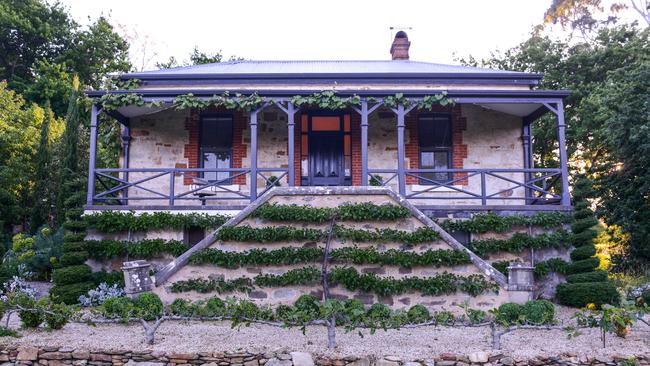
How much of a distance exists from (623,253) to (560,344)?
9663 millimetres

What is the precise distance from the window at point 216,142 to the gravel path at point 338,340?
5.53 metres

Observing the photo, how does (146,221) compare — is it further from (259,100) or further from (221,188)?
(259,100)

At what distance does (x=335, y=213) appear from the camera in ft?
29.7

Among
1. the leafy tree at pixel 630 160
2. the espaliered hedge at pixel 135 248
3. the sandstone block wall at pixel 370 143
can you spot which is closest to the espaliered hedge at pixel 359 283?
the espaliered hedge at pixel 135 248

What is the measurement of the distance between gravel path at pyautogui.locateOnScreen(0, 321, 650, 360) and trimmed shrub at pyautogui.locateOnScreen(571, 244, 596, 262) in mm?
1943

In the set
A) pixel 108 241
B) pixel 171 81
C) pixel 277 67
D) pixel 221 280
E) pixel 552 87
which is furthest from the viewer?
pixel 552 87

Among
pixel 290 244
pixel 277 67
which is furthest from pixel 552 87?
pixel 290 244

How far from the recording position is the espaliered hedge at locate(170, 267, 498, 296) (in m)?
8.53

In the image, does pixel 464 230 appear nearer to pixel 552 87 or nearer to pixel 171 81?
pixel 171 81

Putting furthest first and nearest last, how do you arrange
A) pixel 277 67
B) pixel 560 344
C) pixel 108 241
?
pixel 277 67
pixel 108 241
pixel 560 344

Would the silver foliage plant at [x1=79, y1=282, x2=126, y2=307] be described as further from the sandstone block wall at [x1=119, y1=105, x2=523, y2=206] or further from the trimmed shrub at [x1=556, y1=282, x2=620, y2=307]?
the trimmed shrub at [x1=556, y1=282, x2=620, y2=307]

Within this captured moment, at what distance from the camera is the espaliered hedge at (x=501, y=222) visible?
1028cm

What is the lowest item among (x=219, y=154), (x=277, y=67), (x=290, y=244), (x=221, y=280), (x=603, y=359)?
(x=603, y=359)

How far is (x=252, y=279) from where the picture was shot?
8789 millimetres
